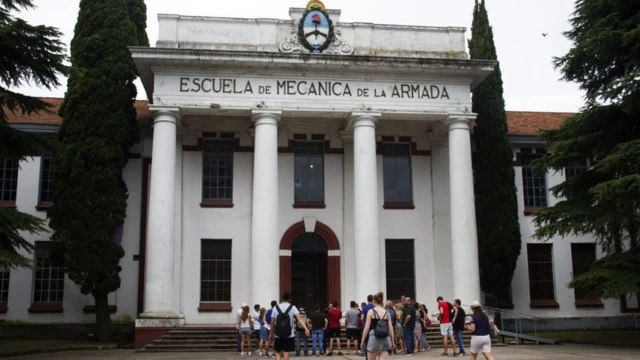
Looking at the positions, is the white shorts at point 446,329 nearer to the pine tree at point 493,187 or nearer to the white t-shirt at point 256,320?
the white t-shirt at point 256,320

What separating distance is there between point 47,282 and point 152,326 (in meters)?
6.52

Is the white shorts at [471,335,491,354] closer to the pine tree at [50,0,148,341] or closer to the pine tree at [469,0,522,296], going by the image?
the pine tree at [469,0,522,296]

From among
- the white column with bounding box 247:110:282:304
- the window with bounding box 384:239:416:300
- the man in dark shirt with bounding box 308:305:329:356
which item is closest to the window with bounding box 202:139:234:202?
the white column with bounding box 247:110:282:304

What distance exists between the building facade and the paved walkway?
2170 mm

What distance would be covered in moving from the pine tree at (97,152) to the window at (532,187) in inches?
639

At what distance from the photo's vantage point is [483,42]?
1109 inches

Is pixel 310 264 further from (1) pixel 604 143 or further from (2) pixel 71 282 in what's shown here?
(1) pixel 604 143

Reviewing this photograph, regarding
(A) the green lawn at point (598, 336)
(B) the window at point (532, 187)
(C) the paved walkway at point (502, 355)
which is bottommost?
(C) the paved walkway at point (502, 355)

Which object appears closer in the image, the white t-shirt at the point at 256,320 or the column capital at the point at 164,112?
the white t-shirt at the point at 256,320

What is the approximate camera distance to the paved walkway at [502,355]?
60.4 feet

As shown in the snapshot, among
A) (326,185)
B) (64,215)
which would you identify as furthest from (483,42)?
(64,215)

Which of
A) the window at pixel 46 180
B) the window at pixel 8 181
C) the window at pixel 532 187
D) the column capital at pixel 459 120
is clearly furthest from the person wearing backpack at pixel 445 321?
the window at pixel 8 181

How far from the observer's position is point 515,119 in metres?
32.0

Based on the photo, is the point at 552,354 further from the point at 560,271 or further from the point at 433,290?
the point at 560,271
